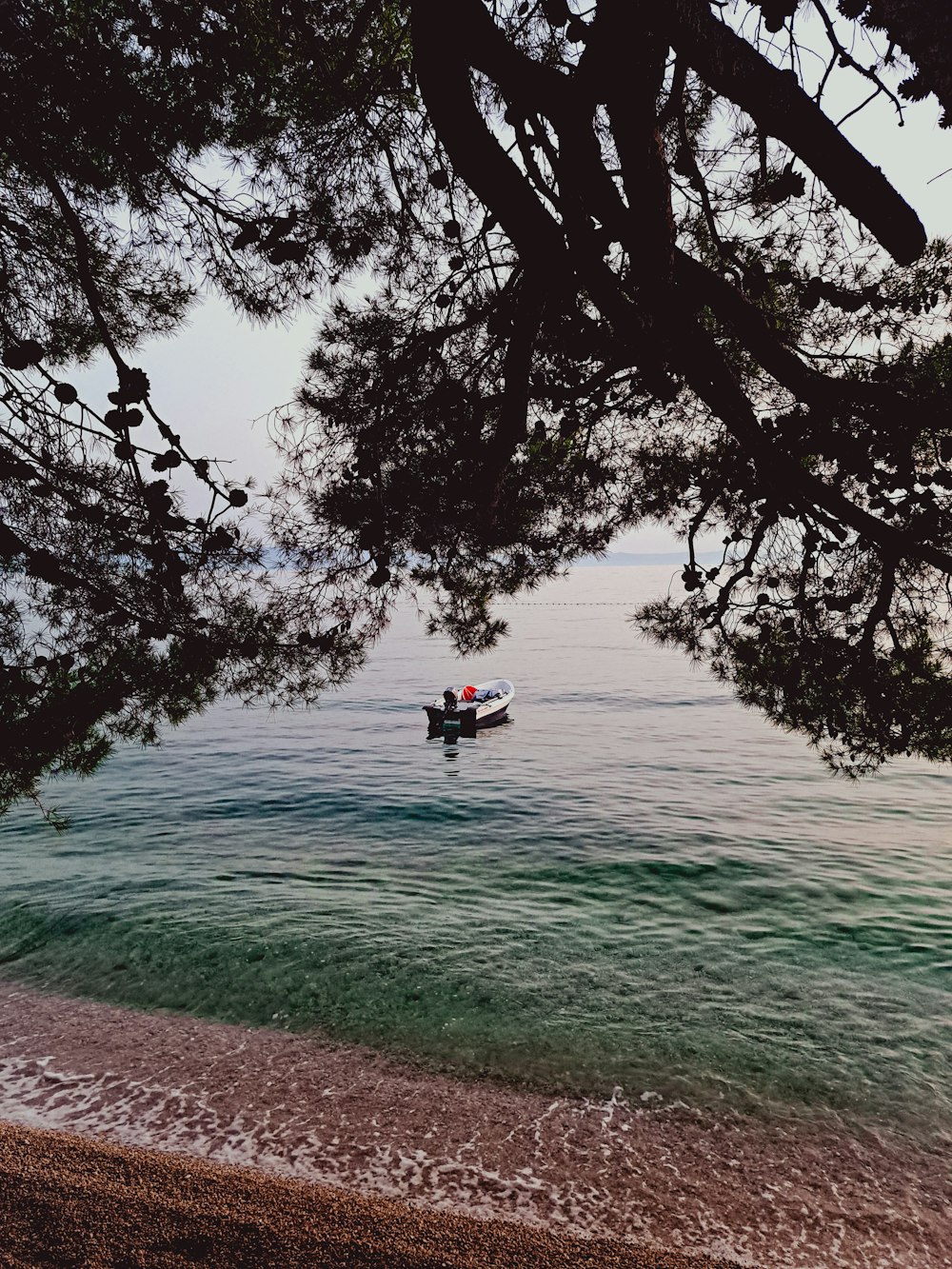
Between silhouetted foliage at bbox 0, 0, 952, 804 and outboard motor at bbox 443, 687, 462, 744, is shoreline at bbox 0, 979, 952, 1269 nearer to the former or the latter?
silhouetted foliage at bbox 0, 0, 952, 804

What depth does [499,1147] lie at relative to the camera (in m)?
4.42

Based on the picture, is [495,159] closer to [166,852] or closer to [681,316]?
[681,316]

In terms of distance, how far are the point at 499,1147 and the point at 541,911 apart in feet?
15.1

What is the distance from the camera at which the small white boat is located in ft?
66.6

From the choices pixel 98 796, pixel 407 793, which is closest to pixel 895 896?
pixel 407 793

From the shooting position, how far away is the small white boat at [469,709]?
66.6 ft

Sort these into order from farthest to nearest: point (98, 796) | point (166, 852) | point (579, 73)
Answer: point (98, 796), point (166, 852), point (579, 73)

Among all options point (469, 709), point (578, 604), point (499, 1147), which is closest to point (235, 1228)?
point (499, 1147)

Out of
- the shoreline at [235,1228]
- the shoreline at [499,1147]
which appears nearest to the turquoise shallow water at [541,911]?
the shoreline at [499,1147]

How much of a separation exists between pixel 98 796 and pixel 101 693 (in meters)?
11.7

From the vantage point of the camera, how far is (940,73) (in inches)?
67.1

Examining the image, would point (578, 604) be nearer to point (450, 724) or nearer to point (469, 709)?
point (469, 709)

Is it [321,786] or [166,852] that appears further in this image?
[321,786]

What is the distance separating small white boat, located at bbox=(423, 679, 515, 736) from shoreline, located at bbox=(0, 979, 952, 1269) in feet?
47.8
